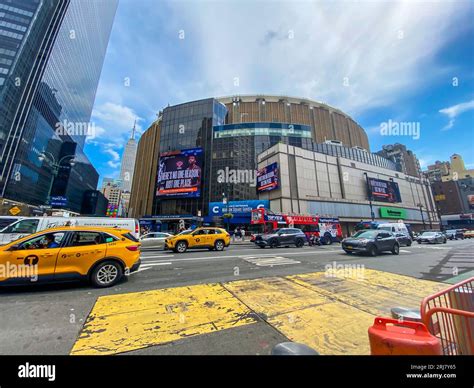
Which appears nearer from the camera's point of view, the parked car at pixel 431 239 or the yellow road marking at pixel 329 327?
the yellow road marking at pixel 329 327

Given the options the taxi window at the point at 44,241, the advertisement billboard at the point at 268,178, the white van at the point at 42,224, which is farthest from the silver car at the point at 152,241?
the advertisement billboard at the point at 268,178

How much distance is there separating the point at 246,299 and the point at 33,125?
71.8 m

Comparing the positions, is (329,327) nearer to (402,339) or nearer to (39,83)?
(402,339)

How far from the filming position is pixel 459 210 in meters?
69.9

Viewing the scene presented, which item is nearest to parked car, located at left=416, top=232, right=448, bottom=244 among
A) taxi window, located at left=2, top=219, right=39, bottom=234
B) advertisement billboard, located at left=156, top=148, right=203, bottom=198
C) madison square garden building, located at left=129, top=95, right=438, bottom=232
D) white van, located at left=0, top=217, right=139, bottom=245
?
madison square garden building, located at left=129, top=95, right=438, bottom=232

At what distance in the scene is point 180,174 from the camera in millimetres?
42344

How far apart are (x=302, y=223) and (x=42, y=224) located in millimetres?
22029

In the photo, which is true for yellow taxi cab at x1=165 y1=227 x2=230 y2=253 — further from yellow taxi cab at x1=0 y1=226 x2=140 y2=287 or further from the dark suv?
yellow taxi cab at x1=0 y1=226 x2=140 y2=287

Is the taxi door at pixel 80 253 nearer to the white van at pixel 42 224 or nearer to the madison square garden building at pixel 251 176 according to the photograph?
the white van at pixel 42 224

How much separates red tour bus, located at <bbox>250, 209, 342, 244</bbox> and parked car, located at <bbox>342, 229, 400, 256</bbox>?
31.5 ft

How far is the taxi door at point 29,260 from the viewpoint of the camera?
4.50 m

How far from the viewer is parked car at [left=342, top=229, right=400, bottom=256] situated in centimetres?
1145

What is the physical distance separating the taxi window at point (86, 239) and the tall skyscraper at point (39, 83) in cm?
4044
